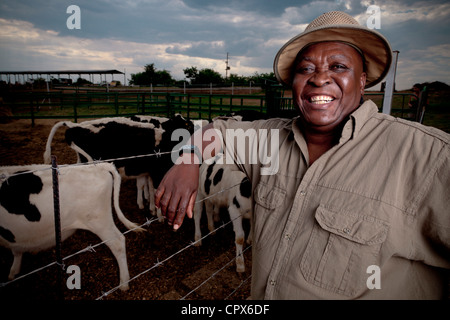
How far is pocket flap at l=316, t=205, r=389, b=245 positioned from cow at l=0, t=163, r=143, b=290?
1776 millimetres

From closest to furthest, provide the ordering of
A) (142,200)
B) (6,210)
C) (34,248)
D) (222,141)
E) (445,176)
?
(445,176) < (222,141) < (6,210) < (34,248) < (142,200)

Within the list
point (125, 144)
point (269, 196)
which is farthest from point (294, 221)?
point (125, 144)

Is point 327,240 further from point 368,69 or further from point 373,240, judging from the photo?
point 368,69

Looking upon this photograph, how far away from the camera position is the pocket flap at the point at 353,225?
3.33 feet

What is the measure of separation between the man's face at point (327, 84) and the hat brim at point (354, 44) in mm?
48

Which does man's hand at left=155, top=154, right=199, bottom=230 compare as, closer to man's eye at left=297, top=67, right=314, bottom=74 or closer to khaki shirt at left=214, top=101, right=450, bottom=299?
khaki shirt at left=214, top=101, right=450, bottom=299

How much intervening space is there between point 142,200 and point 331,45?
4.87m

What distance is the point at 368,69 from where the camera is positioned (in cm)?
159

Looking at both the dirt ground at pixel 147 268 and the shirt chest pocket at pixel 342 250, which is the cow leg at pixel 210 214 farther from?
the shirt chest pocket at pixel 342 250

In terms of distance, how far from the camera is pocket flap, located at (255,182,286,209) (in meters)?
1.30

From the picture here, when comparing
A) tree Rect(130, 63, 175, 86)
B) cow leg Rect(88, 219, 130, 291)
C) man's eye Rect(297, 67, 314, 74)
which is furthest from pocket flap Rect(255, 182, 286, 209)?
tree Rect(130, 63, 175, 86)

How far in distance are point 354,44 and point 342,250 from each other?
1.09 meters

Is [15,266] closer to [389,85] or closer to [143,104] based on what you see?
[389,85]
